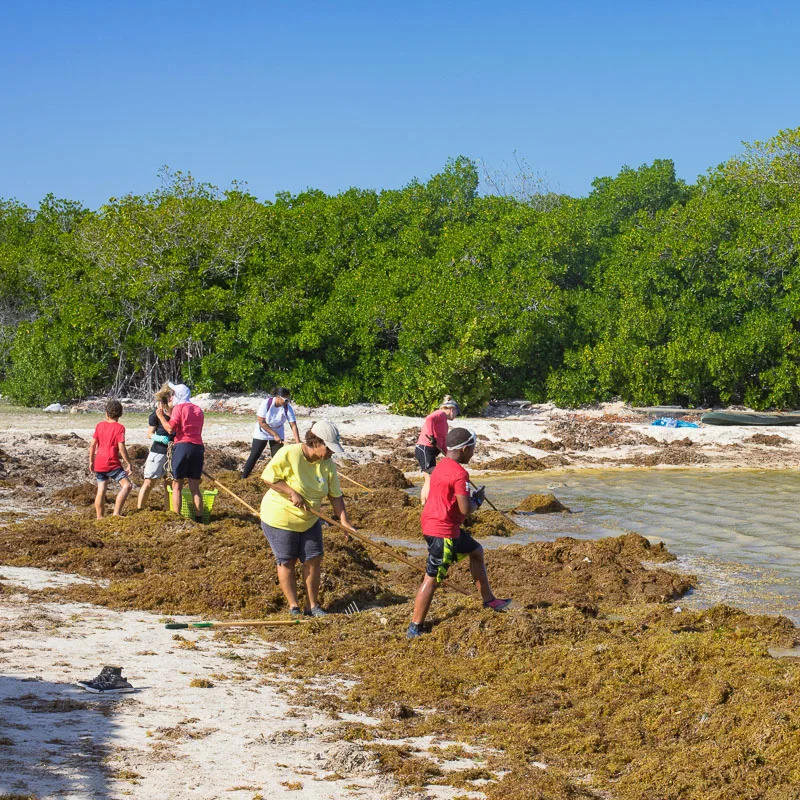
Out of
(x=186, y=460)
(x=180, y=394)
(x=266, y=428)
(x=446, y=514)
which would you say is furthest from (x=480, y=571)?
(x=266, y=428)

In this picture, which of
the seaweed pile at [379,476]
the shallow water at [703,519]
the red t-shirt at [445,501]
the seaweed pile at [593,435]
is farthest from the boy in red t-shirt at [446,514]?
the seaweed pile at [593,435]

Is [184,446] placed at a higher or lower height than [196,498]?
higher

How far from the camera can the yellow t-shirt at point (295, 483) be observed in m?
8.14

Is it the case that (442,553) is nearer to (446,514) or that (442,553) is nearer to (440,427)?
(446,514)

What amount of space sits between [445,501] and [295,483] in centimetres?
127

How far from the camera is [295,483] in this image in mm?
8203

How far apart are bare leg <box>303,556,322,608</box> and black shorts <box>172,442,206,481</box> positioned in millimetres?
3284

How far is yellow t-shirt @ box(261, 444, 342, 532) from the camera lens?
26.7ft

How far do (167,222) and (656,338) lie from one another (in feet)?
54.9

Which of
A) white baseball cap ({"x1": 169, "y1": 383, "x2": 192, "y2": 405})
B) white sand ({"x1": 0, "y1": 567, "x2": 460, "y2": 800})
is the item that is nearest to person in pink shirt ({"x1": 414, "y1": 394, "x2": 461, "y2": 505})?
white baseball cap ({"x1": 169, "y1": 383, "x2": 192, "y2": 405})

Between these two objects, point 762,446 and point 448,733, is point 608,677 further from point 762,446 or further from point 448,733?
point 762,446

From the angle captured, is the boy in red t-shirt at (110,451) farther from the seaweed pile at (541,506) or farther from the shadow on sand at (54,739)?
the seaweed pile at (541,506)

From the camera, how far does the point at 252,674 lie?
278 inches

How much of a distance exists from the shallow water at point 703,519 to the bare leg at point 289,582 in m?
4.04
